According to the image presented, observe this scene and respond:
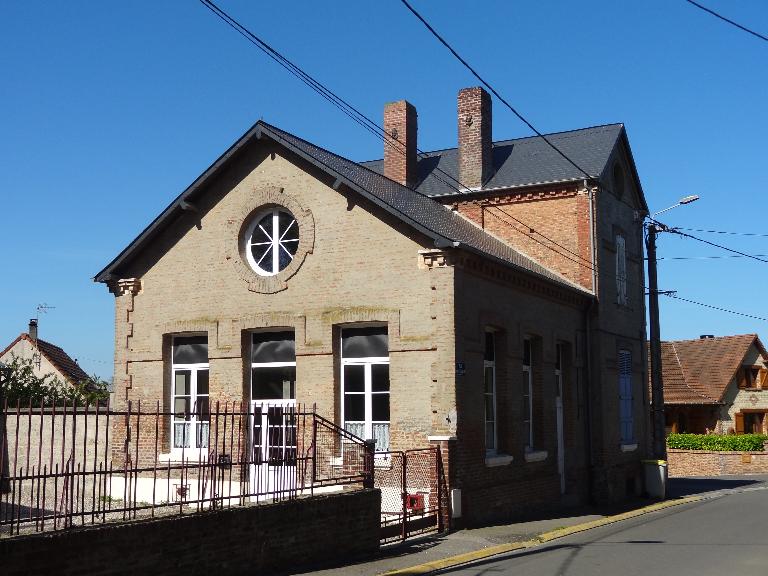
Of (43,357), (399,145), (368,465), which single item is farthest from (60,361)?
(368,465)

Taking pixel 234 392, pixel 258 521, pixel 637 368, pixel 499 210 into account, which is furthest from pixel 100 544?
pixel 637 368

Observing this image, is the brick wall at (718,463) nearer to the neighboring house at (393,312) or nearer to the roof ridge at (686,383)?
the roof ridge at (686,383)

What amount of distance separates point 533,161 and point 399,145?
3.76 m

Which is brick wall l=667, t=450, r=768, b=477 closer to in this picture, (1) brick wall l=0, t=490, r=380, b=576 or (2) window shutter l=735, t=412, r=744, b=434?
(2) window shutter l=735, t=412, r=744, b=434

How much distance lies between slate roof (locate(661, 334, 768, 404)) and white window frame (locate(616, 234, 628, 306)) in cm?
1982

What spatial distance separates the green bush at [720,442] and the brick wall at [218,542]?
28.1m

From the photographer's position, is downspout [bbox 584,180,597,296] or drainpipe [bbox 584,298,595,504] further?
downspout [bbox 584,180,597,296]

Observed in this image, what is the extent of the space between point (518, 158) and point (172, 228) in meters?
10.2

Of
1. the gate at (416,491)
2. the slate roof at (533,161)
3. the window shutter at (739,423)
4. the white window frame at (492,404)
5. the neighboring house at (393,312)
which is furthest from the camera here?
the window shutter at (739,423)

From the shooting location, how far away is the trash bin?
2583cm

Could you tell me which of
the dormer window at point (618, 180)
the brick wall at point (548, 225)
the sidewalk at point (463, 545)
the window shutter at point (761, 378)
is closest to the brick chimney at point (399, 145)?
the brick wall at point (548, 225)

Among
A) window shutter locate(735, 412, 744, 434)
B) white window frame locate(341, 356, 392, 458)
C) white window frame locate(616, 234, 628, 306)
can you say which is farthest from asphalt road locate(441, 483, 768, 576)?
window shutter locate(735, 412, 744, 434)

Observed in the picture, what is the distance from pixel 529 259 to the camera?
23.2m

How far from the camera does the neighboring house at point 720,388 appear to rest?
44.5 meters
